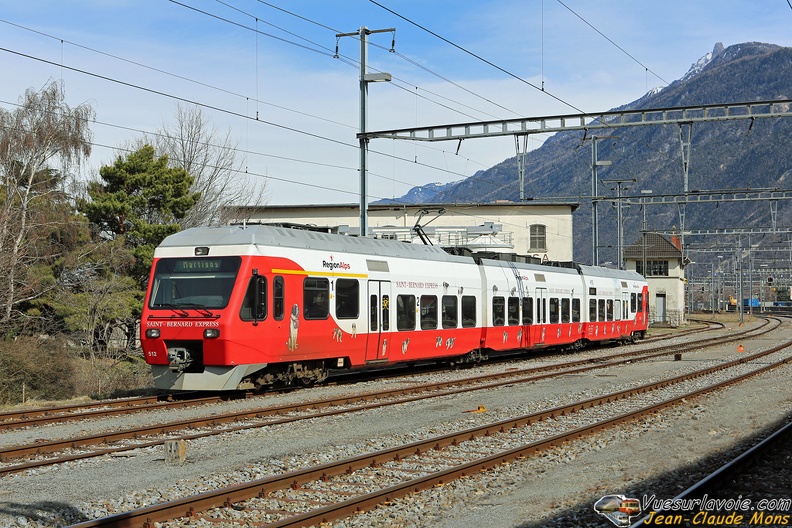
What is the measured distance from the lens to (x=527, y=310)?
28.5m

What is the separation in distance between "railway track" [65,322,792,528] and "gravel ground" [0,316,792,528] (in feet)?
0.69

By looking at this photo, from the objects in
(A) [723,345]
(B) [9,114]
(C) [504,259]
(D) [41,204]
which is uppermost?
(B) [9,114]

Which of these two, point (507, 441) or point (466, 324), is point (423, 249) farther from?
point (507, 441)

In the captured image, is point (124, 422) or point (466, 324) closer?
point (124, 422)

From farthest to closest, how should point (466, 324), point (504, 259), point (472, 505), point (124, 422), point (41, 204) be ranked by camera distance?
1. point (41, 204)
2. point (504, 259)
3. point (466, 324)
4. point (124, 422)
5. point (472, 505)

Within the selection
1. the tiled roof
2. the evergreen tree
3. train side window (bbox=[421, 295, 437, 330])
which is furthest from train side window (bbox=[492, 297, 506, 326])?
the tiled roof

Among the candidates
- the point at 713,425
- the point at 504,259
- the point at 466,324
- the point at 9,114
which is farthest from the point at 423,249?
the point at 9,114

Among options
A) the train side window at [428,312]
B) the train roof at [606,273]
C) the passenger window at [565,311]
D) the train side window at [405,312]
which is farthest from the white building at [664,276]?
the train side window at [405,312]

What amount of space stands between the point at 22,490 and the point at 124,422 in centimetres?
496

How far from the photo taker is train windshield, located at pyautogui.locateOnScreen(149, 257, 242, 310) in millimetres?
16469

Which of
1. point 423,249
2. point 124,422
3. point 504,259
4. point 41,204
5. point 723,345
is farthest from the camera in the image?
point 723,345

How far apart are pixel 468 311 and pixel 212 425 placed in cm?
1212

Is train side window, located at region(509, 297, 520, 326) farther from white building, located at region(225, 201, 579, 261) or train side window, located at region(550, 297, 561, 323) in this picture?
white building, located at region(225, 201, 579, 261)

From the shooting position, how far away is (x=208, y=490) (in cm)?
927
